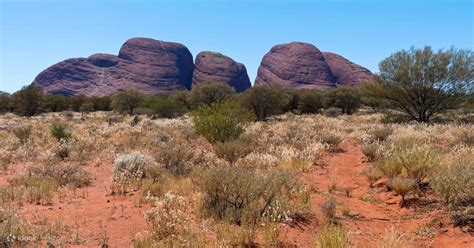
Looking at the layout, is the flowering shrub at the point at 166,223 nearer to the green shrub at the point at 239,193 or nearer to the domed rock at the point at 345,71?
the green shrub at the point at 239,193

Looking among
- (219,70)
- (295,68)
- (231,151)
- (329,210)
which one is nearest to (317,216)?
(329,210)

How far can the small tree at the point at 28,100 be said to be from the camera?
42.6 m

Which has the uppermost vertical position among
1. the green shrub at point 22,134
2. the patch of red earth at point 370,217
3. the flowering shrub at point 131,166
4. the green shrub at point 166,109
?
the green shrub at point 166,109

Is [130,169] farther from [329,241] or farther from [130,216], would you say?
[329,241]

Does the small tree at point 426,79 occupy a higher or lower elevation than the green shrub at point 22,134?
higher

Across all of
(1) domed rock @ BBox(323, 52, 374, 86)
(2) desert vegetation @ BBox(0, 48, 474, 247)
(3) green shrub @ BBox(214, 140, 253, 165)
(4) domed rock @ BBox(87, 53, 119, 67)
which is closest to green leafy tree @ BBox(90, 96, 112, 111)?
(2) desert vegetation @ BBox(0, 48, 474, 247)

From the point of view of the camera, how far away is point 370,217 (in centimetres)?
671

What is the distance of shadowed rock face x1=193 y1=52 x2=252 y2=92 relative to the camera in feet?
493

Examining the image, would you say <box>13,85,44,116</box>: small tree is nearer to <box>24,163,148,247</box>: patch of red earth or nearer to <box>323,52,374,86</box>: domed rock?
<box>24,163,148,247</box>: patch of red earth

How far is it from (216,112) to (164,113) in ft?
78.8

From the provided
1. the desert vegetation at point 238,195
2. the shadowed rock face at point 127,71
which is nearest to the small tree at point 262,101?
the desert vegetation at point 238,195

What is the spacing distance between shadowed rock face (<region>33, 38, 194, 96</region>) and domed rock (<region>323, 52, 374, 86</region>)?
62.9 m

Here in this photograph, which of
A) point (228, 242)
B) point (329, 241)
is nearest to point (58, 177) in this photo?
point (228, 242)

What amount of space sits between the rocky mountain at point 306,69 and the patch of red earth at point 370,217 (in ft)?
426
